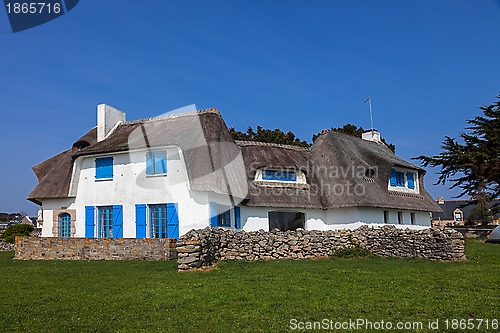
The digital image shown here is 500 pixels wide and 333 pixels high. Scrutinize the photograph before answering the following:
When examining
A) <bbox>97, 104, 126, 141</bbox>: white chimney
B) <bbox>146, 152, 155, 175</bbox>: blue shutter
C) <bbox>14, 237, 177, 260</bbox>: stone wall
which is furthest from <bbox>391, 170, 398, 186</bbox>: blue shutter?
<bbox>97, 104, 126, 141</bbox>: white chimney

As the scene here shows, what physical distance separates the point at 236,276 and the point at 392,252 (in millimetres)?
9293

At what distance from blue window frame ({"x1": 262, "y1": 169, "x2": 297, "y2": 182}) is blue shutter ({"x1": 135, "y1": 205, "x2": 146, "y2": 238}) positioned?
7193mm

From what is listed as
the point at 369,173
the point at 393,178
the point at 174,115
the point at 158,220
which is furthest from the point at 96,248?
the point at 393,178

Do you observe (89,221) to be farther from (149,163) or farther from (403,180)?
(403,180)

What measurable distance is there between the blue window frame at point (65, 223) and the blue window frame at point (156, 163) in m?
5.60

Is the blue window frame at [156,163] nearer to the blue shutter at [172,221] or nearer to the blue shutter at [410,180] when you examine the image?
the blue shutter at [172,221]

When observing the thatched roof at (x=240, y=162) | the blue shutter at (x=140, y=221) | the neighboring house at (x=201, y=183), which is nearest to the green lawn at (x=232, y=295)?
the blue shutter at (x=140, y=221)

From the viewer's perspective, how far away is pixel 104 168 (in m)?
20.7

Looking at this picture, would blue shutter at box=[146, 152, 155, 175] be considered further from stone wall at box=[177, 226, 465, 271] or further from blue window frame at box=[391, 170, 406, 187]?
blue window frame at box=[391, 170, 406, 187]

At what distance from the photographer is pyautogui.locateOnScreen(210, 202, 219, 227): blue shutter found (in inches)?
743

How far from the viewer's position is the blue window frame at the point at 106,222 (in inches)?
799

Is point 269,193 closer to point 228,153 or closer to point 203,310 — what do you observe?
point 228,153

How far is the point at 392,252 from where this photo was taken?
19.1 metres

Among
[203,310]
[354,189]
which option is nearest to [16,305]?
[203,310]
